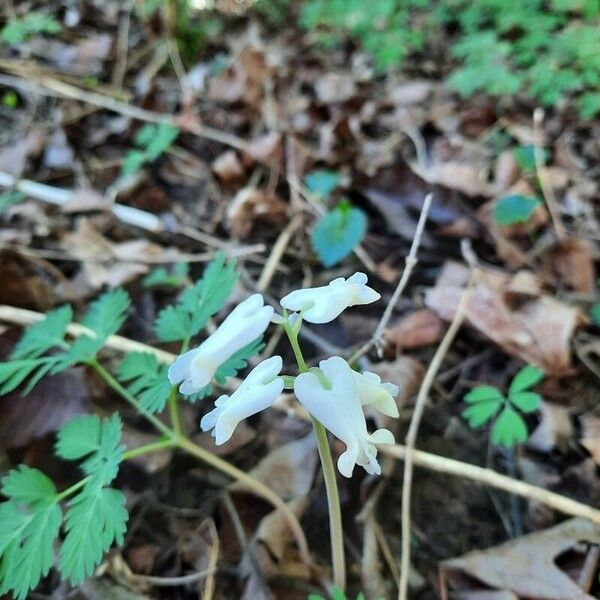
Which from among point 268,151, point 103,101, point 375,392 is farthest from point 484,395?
point 103,101

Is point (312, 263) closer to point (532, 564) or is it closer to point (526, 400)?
point (526, 400)

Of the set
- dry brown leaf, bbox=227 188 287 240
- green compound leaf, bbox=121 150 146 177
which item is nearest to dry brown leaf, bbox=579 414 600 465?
dry brown leaf, bbox=227 188 287 240

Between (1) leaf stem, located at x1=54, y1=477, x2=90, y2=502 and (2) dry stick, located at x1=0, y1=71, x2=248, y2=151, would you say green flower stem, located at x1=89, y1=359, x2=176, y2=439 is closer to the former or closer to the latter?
(1) leaf stem, located at x1=54, y1=477, x2=90, y2=502

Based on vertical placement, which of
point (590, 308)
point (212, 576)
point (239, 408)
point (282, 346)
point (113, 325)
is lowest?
point (212, 576)

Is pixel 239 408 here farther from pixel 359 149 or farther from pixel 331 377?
pixel 359 149

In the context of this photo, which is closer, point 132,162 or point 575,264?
point 575,264

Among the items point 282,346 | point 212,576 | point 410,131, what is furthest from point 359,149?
point 212,576
